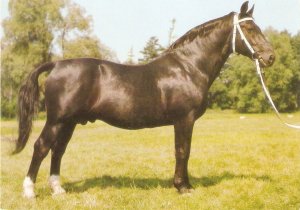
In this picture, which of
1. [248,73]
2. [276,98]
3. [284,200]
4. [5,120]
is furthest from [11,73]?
[284,200]

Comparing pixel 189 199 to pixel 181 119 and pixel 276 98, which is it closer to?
pixel 181 119

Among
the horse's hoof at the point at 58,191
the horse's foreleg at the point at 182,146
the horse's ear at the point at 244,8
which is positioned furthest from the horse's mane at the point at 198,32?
the horse's hoof at the point at 58,191

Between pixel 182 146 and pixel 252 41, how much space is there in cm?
229

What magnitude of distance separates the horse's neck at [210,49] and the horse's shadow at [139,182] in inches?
87.4

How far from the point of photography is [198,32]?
22.1 feet

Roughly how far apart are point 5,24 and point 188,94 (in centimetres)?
3324

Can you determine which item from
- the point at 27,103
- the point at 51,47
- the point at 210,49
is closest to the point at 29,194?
the point at 27,103

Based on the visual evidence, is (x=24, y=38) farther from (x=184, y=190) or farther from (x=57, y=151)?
(x=184, y=190)

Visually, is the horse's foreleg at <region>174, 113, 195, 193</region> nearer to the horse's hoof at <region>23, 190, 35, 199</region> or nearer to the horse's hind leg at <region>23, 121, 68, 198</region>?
the horse's hind leg at <region>23, 121, 68, 198</region>

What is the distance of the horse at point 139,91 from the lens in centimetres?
619

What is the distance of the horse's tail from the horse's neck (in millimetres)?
2551

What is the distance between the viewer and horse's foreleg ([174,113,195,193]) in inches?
249

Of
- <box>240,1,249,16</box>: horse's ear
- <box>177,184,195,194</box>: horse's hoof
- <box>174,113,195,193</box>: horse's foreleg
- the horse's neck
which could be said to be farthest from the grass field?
<box>240,1,249,16</box>: horse's ear

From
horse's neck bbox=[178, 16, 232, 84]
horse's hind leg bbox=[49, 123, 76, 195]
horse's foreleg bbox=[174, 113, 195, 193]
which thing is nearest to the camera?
horse's foreleg bbox=[174, 113, 195, 193]
